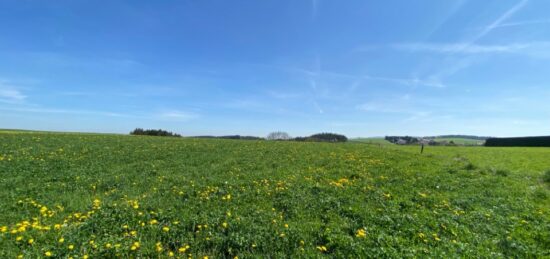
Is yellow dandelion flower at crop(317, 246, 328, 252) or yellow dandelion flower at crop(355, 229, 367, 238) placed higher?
yellow dandelion flower at crop(355, 229, 367, 238)

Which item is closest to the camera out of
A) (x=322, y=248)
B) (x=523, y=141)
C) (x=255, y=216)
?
(x=322, y=248)

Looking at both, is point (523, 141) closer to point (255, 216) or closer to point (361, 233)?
point (361, 233)

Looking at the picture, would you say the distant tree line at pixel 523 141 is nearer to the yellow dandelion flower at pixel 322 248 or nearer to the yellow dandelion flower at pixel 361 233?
the yellow dandelion flower at pixel 361 233

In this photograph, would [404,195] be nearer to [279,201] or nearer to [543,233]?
[543,233]

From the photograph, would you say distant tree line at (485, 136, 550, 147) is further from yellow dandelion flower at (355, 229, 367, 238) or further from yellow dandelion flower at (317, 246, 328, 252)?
yellow dandelion flower at (317, 246, 328, 252)

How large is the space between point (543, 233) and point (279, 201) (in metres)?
6.76

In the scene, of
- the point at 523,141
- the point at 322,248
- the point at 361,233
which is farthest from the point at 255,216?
the point at 523,141

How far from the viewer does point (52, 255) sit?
4238 mm

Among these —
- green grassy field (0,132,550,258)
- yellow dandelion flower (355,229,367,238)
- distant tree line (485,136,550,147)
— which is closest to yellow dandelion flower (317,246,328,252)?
green grassy field (0,132,550,258)

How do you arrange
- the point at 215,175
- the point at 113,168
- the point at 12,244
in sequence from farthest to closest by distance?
1. the point at 113,168
2. the point at 215,175
3. the point at 12,244

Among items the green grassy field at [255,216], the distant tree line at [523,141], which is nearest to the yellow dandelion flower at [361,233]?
the green grassy field at [255,216]

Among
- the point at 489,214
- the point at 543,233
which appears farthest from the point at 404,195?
the point at 543,233

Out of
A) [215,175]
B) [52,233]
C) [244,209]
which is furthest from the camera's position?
[215,175]

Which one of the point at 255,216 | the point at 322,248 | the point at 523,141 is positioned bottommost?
the point at 322,248
